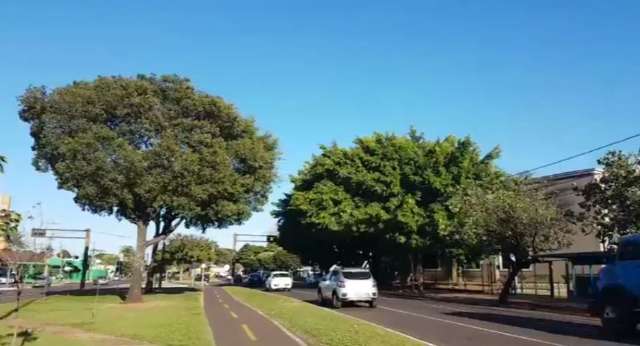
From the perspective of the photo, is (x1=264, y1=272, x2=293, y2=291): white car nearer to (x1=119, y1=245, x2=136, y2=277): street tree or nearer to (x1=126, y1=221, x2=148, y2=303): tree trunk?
(x1=119, y1=245, x2=136, y2=277): street tree

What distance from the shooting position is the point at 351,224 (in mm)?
44750

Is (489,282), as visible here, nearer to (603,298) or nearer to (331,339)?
(603,298)

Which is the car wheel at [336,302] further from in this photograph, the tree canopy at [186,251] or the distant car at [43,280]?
the tree canopy at [186,251]

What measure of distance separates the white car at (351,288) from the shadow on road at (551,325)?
495 centimetres

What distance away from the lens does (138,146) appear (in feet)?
106

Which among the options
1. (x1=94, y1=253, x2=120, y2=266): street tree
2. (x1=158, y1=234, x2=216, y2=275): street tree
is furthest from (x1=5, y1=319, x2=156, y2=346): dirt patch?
(x1=94, y1=253, x2=120, y2=266): street tree

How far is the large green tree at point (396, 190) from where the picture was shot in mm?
43031

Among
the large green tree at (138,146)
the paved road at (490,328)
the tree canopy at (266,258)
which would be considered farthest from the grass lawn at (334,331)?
the tree canopy at (266,258)

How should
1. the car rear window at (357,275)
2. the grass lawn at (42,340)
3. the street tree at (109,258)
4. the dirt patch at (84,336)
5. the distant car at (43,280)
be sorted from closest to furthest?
the grass lawn at (42,340), the dirt patch at (84,336), the distant car at (43,280), the car rear window at (357,275), the street tree at (109,258)

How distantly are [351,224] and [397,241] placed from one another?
3.38m

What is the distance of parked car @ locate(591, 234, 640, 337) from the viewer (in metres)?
15.9

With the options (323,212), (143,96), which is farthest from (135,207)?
(323,212)

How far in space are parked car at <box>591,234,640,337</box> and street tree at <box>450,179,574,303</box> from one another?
1344 centimetres

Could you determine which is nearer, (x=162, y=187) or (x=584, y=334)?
(x=584, y=334)
